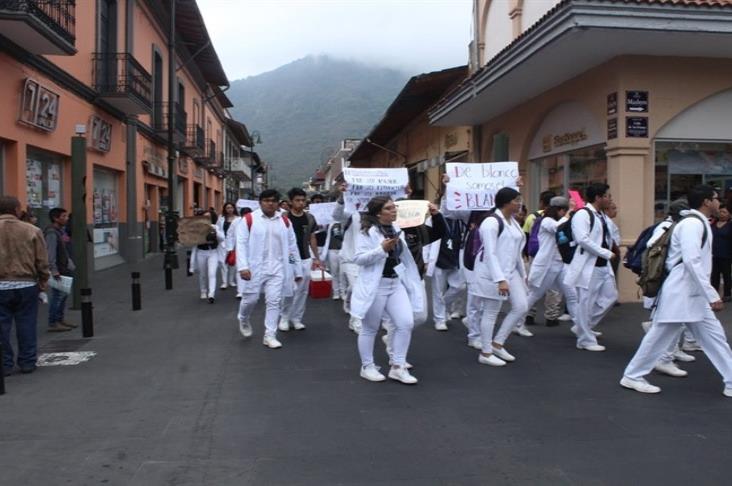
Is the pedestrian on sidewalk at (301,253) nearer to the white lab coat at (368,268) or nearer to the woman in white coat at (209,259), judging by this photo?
the white lab coat at (368,268)

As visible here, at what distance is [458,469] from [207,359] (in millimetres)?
3703

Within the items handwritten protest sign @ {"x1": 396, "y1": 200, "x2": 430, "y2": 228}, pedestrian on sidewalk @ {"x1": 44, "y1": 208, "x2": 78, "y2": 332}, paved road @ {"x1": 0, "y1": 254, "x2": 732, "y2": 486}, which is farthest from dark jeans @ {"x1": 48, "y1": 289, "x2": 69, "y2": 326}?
handwritten protest sign @ {"x1": 396, "y1": 200, "x2": 430, "y2": 228}

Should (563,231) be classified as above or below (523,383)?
above

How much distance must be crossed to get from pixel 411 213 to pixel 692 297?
99.3 inches

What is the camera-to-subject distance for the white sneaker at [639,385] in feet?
17.6

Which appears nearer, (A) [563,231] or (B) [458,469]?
(B) [458,469]

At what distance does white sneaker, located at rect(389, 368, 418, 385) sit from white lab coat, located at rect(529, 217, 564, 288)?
2.79m

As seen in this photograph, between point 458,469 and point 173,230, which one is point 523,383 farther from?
point 173,230

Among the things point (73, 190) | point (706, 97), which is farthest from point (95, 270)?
point (706, 97)

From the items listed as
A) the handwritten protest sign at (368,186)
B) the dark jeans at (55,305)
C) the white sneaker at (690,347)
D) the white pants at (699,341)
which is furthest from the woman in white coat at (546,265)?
the dark jeans at (55,305)

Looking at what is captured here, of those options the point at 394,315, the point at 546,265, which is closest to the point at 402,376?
the point at 394,315

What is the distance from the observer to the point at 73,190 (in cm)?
930

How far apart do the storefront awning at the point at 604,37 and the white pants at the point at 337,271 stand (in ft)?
14.3

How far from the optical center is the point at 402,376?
5668 mm
